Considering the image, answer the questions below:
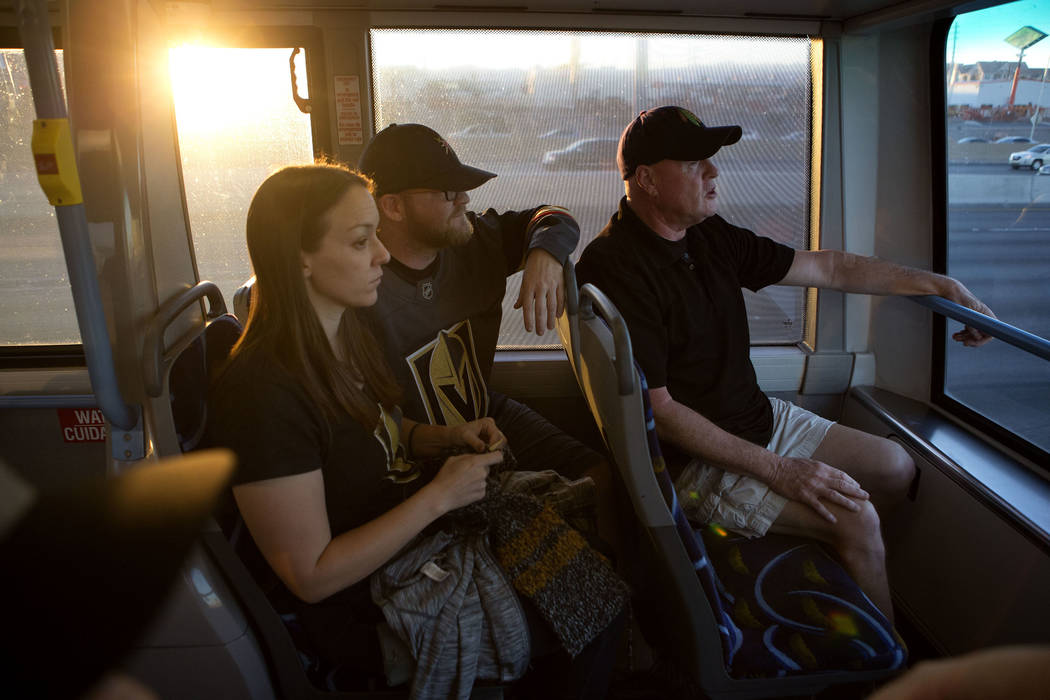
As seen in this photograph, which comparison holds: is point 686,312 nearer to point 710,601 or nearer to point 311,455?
point 710,601

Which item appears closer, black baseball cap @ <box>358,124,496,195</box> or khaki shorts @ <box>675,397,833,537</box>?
khaki shorts @ <box>675,397,833,537</box>

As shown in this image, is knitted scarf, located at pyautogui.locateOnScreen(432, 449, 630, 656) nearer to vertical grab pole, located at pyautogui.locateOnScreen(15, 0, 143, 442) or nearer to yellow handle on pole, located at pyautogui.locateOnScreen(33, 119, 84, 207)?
vertical grab pole, located at pyautogui.locateOnScreen(15, 0, 143, 442)

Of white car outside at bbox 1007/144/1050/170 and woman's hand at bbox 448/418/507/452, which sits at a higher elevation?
white car outside at bbox 1007/144/1050/170

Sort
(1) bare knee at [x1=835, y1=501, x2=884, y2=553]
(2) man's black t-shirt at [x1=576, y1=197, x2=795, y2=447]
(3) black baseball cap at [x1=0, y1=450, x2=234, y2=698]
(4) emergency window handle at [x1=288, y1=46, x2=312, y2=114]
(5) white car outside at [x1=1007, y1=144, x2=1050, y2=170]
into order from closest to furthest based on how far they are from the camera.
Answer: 1. (3) black baseball cap at [x1=0, y1=450, x2=234, y2=698]
2. (1) bare knee at [x1=835, y1=501, x2=884, y2=553]
3. (2) man's black t-shirt at [x1=576, y1=197, x2=795, y2=447]
4. (5) white car outside at [x1=1007, y1=144, x2=1050, y2=170]
5. (4) emergency window handle at [x1=288, y1=46, x2=312, y2=114]

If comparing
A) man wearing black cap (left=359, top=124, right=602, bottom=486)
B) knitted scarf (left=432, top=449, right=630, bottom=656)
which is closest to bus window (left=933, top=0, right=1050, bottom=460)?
man wearing black cap (left=359, top=124, right=602, bottom=486)

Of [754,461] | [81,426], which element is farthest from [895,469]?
[81,426]

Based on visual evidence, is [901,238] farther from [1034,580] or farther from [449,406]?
[449,406]

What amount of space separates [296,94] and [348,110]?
21 centimetres

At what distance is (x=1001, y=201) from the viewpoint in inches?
101

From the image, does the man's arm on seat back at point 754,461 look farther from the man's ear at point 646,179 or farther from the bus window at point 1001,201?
the bus window at point 1001,201

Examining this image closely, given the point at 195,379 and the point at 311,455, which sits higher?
the point at 195,379

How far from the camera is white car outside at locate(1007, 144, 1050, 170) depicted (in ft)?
7.79

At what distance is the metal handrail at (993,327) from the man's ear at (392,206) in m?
1.86

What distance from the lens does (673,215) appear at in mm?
2381
